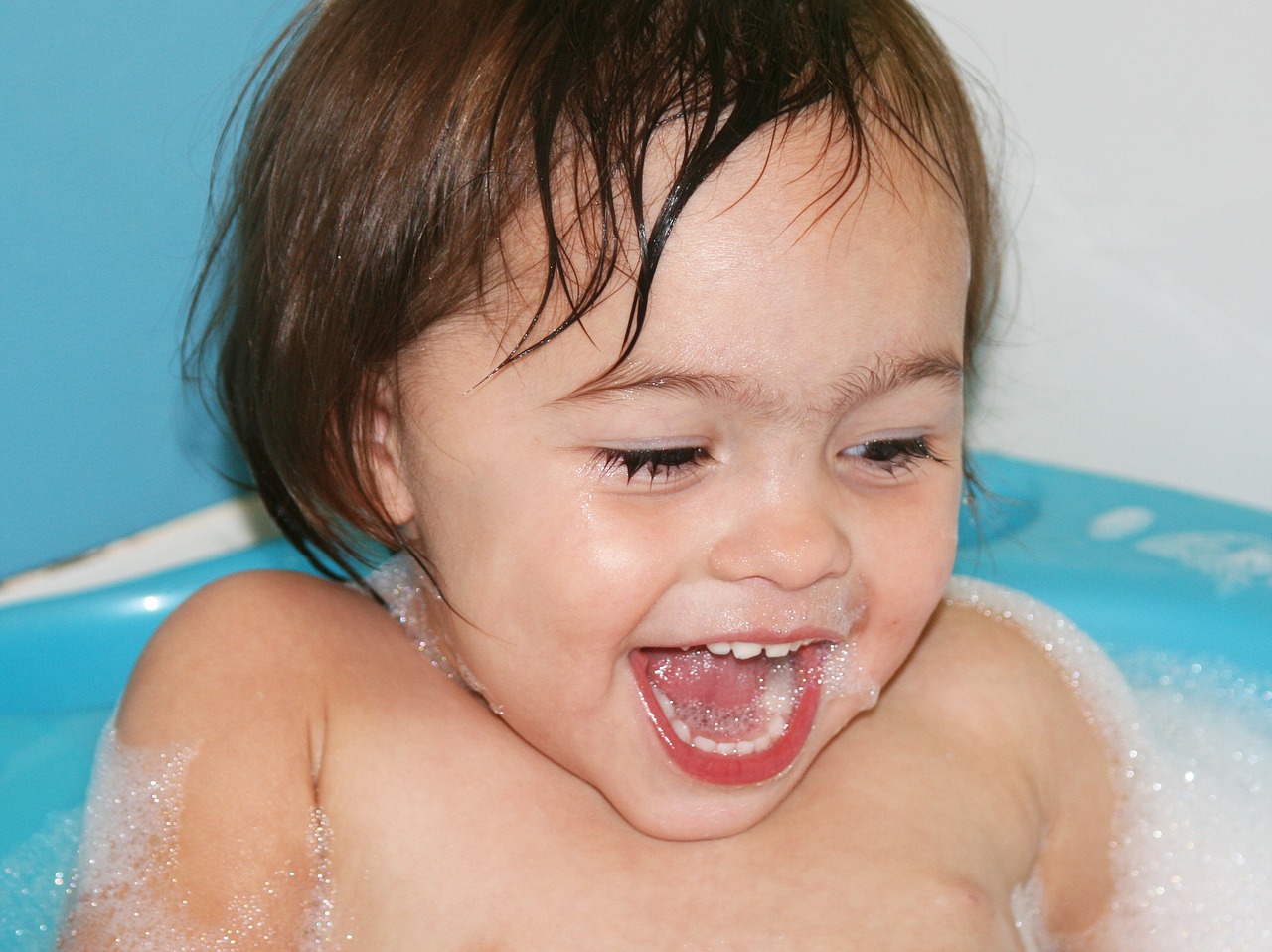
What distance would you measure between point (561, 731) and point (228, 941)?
241 mm

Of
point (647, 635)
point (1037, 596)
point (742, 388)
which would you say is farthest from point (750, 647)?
point (1037, 596)

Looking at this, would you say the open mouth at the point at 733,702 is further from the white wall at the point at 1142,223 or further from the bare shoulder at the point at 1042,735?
the white wall at the point at 1142,223

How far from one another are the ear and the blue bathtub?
0.44m

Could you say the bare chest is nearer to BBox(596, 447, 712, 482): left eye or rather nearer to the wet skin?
the wet skin

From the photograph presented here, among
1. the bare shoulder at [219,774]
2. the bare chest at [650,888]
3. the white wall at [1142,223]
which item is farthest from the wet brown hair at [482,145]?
the white wall at [1142,223]

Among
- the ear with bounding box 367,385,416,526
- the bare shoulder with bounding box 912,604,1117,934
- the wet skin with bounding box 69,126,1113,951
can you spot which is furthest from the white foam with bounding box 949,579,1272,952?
the ear with bounding box 367,385,416,526

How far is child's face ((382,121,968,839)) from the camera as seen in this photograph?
0.86 metres

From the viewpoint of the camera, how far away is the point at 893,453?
→ 0.95m

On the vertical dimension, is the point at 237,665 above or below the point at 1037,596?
above

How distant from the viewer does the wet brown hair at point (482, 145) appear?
2.82ft

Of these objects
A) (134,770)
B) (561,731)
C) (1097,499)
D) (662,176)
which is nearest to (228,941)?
(134,770)

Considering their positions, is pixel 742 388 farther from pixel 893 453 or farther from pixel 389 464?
pixel 389 464

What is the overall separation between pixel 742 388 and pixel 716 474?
0.06 meters

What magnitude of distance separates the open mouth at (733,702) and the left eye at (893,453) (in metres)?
0.12
